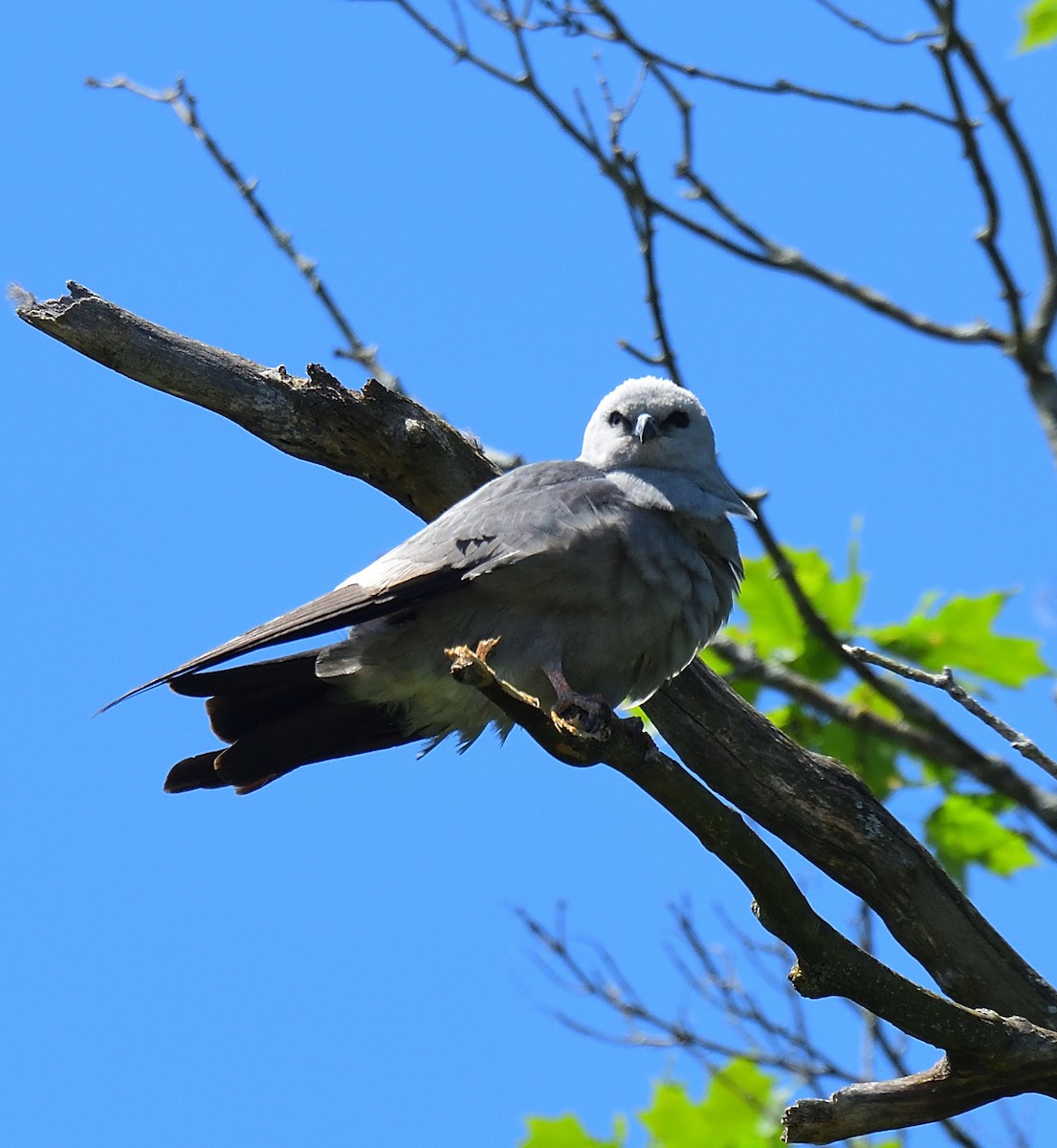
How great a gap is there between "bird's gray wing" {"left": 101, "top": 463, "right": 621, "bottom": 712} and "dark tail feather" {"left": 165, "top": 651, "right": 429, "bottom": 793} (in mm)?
296

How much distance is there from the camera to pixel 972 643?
5.38m

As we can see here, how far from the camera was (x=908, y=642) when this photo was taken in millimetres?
5422

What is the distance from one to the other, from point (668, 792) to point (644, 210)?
2.58 m

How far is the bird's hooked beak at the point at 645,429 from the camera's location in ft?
15.4

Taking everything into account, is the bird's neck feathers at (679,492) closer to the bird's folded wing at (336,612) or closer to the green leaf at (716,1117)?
the bird's folded wing at (336,612)

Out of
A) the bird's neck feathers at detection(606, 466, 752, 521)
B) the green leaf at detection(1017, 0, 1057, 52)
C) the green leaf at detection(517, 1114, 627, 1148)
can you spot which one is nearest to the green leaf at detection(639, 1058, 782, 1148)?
the green leaf at detection(517, 1114, 627, 1148)

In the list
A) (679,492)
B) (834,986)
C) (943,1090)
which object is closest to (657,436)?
(679,492)

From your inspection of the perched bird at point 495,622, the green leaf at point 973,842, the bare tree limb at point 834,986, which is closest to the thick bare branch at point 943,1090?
the bare tree limb at point 834,986

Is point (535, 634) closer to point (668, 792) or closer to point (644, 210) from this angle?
point (668, 792)

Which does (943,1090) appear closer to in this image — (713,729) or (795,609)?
(713,729)

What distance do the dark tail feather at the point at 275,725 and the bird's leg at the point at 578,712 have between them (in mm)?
762

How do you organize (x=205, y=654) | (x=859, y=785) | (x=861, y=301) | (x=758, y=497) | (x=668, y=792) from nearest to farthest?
(x=668, y=792)
(x=205, y=654)
(x=859, y=785)
(x=758, y=497)
(x=861, y=301)

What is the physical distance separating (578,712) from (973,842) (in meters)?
2.29

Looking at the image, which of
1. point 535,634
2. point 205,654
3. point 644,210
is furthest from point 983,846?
point 205,654
